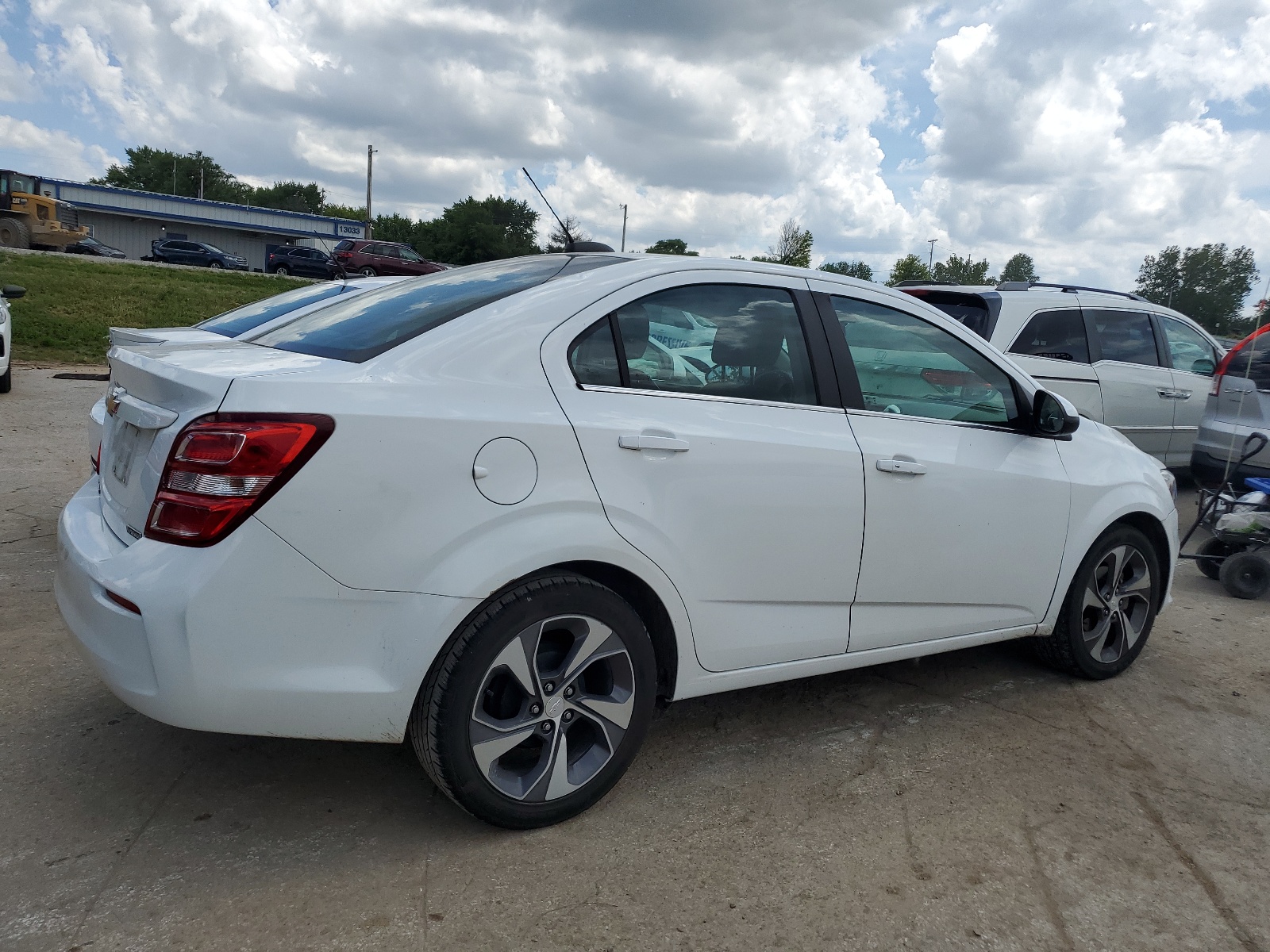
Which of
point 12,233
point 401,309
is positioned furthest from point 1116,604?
point 12,233

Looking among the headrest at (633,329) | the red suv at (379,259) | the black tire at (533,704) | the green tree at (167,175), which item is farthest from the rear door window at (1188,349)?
the green tree at (167,175)

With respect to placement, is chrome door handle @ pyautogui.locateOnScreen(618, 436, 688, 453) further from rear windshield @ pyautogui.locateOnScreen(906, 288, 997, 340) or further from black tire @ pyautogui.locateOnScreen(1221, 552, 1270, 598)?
rear windshield @ pyautogui.locateOnScreen(906, 288, 997, 340)

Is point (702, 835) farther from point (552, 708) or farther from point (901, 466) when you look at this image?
point (901, 466)

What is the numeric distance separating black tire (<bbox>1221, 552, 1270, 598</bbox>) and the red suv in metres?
30.6

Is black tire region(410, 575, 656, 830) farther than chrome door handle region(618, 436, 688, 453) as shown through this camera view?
No

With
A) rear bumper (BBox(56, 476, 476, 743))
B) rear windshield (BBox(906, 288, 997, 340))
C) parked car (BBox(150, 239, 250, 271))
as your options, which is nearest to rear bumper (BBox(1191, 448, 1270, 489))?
rear windshield (BBox(906, 288, 997, 340))

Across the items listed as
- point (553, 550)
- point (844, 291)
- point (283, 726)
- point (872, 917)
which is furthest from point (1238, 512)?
point (283, 726)

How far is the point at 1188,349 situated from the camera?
28.4ft

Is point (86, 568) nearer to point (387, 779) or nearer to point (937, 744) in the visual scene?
point (387, 779)

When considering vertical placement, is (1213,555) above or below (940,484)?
below

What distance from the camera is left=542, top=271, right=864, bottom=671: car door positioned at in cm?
285

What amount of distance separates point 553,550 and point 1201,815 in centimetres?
230

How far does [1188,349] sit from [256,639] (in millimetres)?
8662

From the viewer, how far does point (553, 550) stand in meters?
2.66
